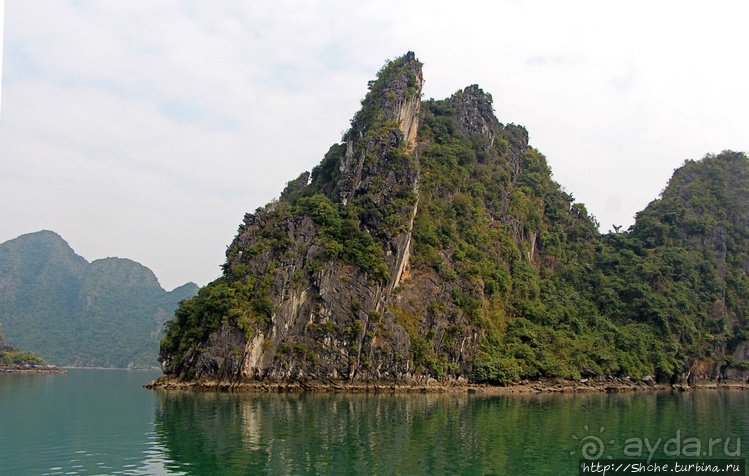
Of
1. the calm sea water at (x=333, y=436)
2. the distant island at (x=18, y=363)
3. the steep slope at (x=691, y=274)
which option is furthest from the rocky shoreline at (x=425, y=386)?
the distant island at (x=18, y=363)

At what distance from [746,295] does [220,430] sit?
80.9 m

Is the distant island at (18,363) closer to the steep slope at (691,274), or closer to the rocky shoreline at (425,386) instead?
the rocky shoreline at (425,386)

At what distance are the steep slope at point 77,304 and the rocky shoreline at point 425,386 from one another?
108195 millimetres

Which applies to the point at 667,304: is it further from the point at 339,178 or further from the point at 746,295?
the point at 339,178

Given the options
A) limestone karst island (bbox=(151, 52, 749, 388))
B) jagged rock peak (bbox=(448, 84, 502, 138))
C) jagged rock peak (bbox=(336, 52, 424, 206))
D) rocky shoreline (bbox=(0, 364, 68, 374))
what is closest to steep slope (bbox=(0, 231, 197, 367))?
rocky shoreline (bbox=(0, 364, 68, 374))

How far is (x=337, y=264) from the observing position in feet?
169

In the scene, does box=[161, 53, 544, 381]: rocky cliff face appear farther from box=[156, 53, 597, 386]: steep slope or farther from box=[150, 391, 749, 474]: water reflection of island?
box=[150, 391, 749, 474]: water reflection of island

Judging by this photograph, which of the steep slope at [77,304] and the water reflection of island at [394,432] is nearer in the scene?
the water reflection of island at [394,432]

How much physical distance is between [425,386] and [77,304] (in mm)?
150306

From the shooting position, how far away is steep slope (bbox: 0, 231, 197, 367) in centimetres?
14275

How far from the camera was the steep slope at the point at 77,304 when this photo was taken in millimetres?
142750

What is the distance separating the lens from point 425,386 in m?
49.8

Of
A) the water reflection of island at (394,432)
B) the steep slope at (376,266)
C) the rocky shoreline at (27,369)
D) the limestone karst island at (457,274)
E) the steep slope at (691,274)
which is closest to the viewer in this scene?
the water reflection of island at (394,432)

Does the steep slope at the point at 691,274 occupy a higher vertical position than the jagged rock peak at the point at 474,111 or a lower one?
lower
